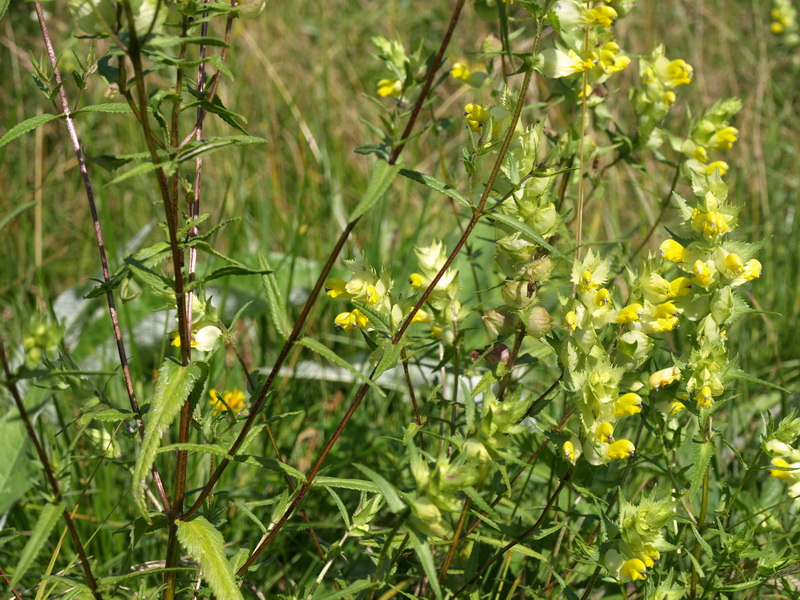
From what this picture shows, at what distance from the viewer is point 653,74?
5.69ft

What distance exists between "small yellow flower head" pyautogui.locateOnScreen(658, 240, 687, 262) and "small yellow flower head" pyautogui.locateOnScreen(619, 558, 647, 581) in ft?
1.57

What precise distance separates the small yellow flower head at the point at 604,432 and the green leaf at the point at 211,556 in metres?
0.57

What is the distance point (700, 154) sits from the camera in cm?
175

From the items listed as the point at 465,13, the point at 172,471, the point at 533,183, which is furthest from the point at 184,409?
the point at 465,13

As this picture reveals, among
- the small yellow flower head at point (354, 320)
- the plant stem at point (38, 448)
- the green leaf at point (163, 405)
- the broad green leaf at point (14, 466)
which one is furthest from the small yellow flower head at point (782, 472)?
the broad green leaf at point (14, 466)

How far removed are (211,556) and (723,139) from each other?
54.8 inches

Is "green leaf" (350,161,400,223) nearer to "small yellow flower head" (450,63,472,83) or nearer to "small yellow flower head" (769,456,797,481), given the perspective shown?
"small yellow flower head" (450,63,472,83)

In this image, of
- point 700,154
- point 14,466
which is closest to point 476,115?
point 700,154

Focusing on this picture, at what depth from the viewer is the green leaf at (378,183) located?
35.6 inches

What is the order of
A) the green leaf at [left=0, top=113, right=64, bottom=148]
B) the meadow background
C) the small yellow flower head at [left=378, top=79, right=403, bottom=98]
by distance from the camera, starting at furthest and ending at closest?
the meadow background → the small yellow flower head at [left=378, top=79, right=403, bottom=98] → the green leaf at [left=0, top=113, right=64, bottom=148]

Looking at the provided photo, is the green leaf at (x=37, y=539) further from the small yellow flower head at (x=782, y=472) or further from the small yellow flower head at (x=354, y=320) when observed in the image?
the small yellow flower head at (x=782, y=472)

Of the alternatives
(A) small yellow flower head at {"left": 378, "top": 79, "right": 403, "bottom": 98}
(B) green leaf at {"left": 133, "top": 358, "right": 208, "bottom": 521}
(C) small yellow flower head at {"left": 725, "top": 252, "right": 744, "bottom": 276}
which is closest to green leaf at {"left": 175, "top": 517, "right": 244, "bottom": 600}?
(B) green leaf at {"left": 133, "top": 358, "right": 208, "bottom": 521}

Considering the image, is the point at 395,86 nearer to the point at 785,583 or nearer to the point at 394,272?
the point at 394,272

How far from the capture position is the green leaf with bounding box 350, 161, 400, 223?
91 cm
